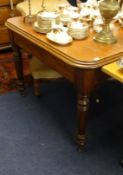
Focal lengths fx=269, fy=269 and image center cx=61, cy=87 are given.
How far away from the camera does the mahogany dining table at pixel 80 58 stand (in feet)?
4.43

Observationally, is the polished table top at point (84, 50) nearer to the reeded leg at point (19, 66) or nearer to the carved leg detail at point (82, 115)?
the carved leg detail at point (82, 115)

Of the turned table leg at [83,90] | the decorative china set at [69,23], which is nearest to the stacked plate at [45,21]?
the decorative china set at [69,23]

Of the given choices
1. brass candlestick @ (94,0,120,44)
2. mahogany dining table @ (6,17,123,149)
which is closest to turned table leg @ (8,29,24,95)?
mahogany dining table @ (6,17,123,149)

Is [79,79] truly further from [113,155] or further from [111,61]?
[113,155]

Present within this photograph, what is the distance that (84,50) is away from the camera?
1.43 m

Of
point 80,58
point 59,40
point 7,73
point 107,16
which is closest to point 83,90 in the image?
point 80,58

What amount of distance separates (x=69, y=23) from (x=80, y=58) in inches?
14.6

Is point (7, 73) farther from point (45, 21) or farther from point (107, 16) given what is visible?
point (107, 16)

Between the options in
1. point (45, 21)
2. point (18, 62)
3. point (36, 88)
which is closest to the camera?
point (45, 21)

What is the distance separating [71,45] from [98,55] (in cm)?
19

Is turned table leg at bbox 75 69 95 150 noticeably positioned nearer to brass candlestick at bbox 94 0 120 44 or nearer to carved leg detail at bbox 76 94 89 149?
carved leg detail at bbox 76 94 89 149

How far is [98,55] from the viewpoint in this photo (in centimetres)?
138

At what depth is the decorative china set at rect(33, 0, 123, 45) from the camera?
1.50 m

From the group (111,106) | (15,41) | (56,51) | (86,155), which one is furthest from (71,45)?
(111,106)
